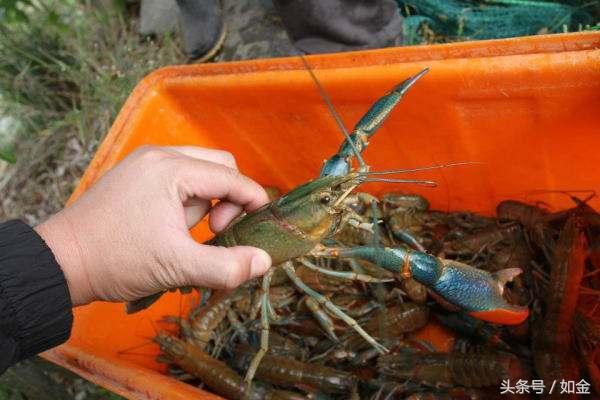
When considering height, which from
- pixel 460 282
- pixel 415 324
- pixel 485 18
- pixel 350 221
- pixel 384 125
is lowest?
pixel 415 324

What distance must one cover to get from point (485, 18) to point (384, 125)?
1392mm

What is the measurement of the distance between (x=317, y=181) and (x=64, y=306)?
810mm

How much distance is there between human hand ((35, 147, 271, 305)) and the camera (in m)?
1.54

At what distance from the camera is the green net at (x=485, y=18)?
3.12 meters

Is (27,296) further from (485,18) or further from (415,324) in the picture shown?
(485,18)

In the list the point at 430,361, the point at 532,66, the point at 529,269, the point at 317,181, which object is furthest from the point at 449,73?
the point at 430,361

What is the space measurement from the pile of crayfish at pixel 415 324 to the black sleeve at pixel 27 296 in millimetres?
993

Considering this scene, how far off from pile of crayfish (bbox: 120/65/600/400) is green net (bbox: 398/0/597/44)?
1.26m

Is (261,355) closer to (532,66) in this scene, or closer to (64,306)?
(64,306)

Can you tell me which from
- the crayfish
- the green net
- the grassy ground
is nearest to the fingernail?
the crayfish

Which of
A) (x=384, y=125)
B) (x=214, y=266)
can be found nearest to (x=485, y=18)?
(x=384, y=125)

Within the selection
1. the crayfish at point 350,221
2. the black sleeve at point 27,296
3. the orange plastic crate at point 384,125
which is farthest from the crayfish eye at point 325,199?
the black sleeve at point 27,296

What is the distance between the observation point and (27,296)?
1.46 meters

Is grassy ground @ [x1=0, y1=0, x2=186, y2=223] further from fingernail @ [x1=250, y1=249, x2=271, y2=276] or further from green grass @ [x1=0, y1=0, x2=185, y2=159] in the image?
fingernail @ [x1=250, y1=249, x2=271, y2=276]
